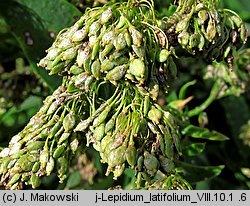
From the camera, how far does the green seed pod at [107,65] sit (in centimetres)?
182

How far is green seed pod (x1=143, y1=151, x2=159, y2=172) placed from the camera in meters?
1.83

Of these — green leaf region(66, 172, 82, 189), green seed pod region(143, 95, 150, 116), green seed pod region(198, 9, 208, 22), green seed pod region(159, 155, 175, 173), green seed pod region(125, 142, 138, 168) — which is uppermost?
green seed pod region(198, 9, 208, 22)

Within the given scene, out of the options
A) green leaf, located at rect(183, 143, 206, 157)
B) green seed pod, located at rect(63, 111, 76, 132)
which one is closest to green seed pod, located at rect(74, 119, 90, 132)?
green seed pod, located at rect(63, 111, 76, 132)

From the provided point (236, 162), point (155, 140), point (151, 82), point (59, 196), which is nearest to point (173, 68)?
point (151, 82)

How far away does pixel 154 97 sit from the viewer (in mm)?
1867

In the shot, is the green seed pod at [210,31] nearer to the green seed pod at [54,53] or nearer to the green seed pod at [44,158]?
the green seed pod at [54,53]

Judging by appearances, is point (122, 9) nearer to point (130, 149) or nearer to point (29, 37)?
point (130, 149)

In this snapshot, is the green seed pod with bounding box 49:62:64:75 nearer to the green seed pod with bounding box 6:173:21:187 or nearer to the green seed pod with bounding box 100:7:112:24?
the green seed pod with bounding box 100:7:112:24

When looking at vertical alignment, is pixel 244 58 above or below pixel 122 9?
below

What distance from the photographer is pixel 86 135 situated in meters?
1.91

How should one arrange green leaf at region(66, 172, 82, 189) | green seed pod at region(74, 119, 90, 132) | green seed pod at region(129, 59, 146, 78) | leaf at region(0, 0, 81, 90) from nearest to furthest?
green seed pod at region(129, 59, 146, 78)
green seed pod at region(74, 119, 90, 132)
leaf at region(0, 0, 81, 90)
green leaf at region(66, 172, 82, 189)

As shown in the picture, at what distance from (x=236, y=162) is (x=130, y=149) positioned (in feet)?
5.15

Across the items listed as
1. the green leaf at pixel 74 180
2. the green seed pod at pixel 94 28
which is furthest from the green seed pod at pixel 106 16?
the green leaf at pixel 74 180

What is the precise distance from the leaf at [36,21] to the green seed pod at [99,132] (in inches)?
23.9
